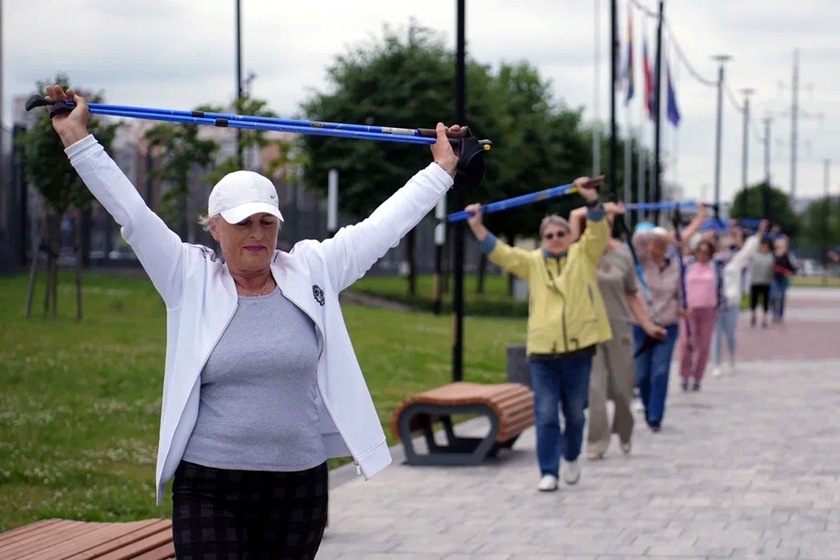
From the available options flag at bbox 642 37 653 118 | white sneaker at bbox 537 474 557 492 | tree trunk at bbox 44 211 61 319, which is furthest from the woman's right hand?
flag at bbox 642 37 653 118

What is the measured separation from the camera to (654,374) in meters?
13.3

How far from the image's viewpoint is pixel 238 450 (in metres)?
4.22

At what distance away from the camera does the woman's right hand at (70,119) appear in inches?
164

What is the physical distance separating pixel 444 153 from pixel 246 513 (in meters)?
1.26

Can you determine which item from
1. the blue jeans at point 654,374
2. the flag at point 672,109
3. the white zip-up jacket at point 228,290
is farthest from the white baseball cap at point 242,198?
the flag at point 672,109

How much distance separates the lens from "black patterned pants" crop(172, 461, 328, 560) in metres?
4.19

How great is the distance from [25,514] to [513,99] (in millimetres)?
52616

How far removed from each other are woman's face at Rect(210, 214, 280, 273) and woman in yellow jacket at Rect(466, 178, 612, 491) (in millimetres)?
5230

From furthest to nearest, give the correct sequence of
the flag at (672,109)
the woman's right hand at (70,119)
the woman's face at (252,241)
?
the flag at (672,109)
the woman's face at (252,241)
the woman's right hand at (70,119)

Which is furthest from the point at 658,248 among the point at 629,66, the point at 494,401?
the point at 629,66

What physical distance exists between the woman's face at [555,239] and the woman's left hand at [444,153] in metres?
5.03

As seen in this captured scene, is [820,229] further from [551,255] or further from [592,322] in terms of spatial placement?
[592,322]

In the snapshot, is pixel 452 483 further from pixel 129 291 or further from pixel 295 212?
pixel 295 212

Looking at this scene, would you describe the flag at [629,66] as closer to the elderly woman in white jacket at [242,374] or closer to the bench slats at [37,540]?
the bench slats at [37,540]
